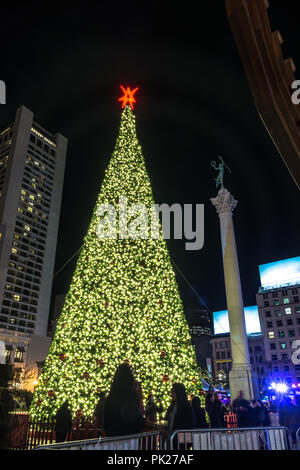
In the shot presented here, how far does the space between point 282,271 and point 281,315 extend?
17.2m

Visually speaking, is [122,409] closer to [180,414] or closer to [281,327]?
[180,414]

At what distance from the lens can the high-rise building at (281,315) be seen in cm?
6938

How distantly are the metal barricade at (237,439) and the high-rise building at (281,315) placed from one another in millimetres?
67793

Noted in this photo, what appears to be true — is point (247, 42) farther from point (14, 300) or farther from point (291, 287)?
point (14, 300)

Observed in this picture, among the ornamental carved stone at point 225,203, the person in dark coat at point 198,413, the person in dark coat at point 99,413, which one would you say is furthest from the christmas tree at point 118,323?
the ornamental carved stone at point 225,203

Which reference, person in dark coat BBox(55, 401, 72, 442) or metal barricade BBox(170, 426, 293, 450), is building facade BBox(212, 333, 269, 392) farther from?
metal barricade BBox(170, 426, 293, 450)

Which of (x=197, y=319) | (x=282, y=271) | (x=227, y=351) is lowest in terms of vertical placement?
(x=227, y=351)

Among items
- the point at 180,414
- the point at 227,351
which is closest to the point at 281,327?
the point at 227,351

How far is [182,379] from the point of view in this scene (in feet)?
35.8

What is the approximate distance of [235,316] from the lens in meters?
23.3

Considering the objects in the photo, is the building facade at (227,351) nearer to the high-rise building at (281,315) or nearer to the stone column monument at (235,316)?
the high-rise building at (281,315)

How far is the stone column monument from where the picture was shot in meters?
20.8

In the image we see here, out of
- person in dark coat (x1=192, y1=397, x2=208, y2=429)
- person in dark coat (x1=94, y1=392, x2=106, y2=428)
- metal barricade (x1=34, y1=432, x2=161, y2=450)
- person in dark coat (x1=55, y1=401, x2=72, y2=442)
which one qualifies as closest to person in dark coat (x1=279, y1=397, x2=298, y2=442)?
person in dark coat (x1=192, y1=397, x2=208, y2=429)

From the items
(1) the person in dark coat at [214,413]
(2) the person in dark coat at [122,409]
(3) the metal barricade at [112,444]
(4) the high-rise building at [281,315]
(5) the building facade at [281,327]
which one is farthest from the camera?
(5) the building facade at [281,327]
